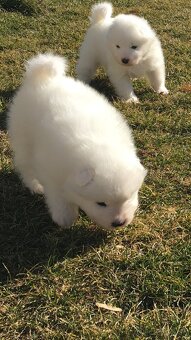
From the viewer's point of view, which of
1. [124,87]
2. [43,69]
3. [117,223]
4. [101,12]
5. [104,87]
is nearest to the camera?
[117,223]

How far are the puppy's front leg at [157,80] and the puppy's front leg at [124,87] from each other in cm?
27

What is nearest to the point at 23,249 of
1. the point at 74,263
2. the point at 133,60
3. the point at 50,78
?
the point at 74,263

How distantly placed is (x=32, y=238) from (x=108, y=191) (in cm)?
73

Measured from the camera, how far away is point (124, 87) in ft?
18.4

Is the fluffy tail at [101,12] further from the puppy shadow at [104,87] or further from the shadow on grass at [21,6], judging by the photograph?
the shadow on grass at [21,6]

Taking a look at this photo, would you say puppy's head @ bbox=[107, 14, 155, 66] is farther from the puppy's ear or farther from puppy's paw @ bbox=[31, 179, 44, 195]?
the puppy's ear

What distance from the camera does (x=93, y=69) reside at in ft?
20.6

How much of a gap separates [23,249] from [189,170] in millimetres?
1591

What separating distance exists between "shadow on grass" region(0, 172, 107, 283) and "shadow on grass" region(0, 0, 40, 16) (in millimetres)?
5532

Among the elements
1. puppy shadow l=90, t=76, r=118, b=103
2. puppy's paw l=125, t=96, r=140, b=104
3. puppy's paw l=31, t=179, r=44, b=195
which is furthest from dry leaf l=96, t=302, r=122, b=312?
puppy shadow l=90, t=76, r=118, b=103

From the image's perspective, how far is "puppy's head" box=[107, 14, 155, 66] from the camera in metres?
5.75

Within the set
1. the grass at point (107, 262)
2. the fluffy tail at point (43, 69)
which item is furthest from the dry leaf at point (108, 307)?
the fluffy tail at point (43, 69)

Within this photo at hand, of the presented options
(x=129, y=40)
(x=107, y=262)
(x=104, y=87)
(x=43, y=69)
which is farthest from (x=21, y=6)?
(x=107, y=262)

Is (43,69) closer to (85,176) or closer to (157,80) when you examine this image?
(85,176)
